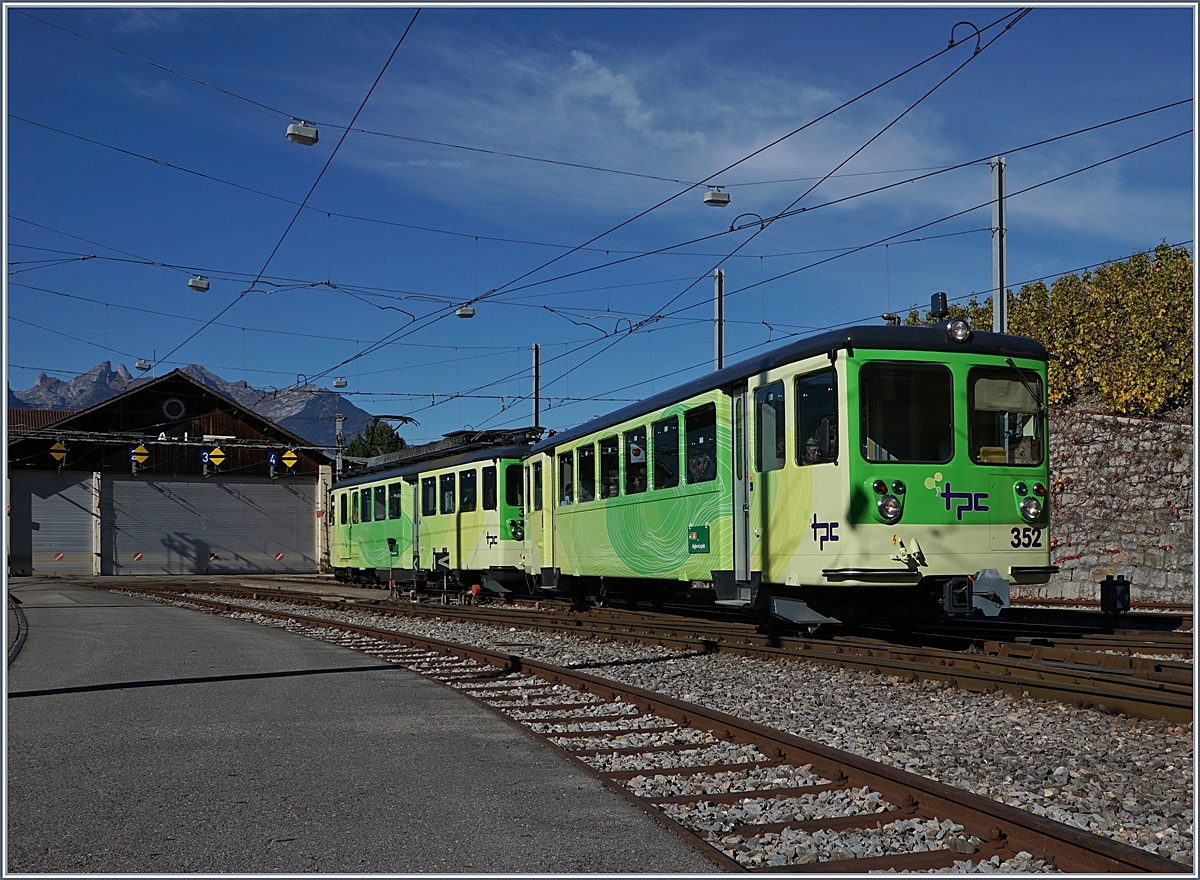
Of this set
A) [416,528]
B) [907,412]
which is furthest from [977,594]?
[416,528]

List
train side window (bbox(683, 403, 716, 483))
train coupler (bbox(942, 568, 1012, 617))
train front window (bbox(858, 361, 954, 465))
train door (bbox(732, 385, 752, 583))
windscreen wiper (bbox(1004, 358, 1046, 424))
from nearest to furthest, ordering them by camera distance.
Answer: train coupler (bbox(942, 568, 1012, 617)), train front window (bbox(858, 361, 954, 465)), windscreen wiper (bbox(1004, 358, 1046, 424)), train door (bbox(732, 385, 752, 583)), train side window (bbox(683, 403, 716, 483))

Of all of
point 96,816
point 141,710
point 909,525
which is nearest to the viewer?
point 96,816

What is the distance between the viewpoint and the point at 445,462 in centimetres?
2470

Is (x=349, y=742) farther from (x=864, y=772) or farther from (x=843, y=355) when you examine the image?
(x=843, y=355)

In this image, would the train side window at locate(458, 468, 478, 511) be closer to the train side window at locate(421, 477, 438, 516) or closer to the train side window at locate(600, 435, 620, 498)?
the train side window at locate(421, 477, 438, 516)

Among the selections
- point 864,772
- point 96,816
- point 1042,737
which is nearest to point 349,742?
point 96,816

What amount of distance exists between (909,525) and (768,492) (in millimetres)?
1627

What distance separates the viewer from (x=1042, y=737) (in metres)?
7.01

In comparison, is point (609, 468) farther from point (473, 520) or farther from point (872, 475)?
point (473, 520)

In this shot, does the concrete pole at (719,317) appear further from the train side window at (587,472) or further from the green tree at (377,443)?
the green tree at (377,443)

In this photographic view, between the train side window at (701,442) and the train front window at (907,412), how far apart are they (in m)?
2.42

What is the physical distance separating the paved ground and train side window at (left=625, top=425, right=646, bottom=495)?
16.3 feet

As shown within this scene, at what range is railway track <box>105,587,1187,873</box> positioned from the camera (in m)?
4.60

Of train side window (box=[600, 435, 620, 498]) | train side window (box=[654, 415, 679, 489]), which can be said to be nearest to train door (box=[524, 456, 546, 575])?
train side window (box=[600, 435, 620, 498])
